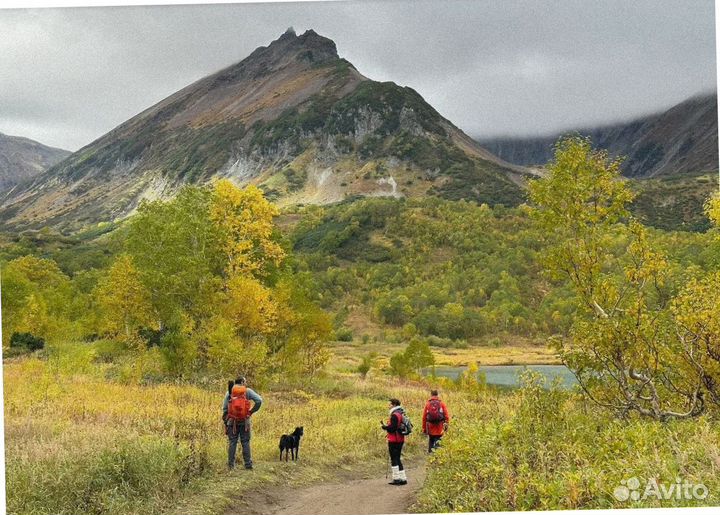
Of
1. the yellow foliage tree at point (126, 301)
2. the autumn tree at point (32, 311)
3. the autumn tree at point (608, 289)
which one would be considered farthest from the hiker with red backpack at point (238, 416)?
the autumn tree at point (32, 311)

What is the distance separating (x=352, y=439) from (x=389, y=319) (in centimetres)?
13033

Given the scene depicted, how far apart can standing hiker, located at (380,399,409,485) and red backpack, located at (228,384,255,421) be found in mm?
3358

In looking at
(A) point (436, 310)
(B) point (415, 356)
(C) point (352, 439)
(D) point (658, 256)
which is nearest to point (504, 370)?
(B) point (415, 356)

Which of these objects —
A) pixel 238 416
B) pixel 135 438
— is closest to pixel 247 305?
pixel 135 438

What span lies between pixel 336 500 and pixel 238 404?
10.6ft

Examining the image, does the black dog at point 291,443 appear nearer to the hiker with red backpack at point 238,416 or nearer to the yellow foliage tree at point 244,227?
the hiker with red backpack at point 238,416

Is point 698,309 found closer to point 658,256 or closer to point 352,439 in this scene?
point 658,256

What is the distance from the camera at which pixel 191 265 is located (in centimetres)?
3172

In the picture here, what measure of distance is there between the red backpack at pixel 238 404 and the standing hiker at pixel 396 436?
3358mm

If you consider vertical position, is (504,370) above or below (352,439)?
below

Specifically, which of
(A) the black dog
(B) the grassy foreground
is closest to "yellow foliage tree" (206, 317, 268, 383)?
(B) the grassy foreground

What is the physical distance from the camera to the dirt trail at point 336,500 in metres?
13.1

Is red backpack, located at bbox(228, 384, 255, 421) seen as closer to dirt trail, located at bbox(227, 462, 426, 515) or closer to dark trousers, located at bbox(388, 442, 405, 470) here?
dirt trail, located at bbox(227, 462, 426, 515)

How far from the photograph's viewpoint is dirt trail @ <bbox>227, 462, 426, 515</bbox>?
1308cm
